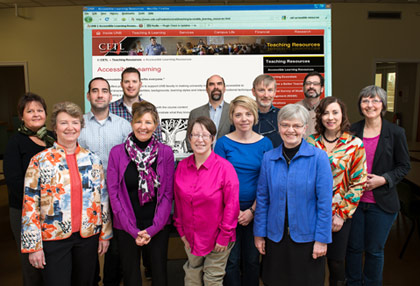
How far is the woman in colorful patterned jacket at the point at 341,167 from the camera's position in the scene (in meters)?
1.88

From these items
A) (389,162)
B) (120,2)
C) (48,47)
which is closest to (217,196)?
(389,162)

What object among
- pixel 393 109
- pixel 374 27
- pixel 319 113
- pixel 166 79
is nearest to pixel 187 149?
pixel 166 79

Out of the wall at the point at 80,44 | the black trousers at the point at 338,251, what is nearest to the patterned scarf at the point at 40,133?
the black trousers at the point at 338,251

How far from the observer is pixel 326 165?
1661 millimetres

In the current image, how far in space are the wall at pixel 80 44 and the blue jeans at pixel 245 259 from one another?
5.70 metres

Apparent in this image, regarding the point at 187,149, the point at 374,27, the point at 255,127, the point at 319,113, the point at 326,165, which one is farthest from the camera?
the point at 374,27

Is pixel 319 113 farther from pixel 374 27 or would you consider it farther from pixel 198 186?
pixel 374 27

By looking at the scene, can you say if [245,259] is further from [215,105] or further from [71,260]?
[215,105]

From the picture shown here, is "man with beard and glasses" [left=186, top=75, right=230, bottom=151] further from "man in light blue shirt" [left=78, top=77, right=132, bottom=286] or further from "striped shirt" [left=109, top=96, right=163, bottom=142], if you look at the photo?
"man in light blue shirt" [left=78, top=77, right=132, bottom=286]

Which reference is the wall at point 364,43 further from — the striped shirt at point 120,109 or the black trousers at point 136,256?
the black trousers at point 136,256

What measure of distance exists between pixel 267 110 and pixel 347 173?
0.80 m

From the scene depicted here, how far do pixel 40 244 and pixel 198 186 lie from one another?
3.07 feet

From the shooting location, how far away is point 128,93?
278 cm

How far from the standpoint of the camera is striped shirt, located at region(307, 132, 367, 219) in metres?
1.88
